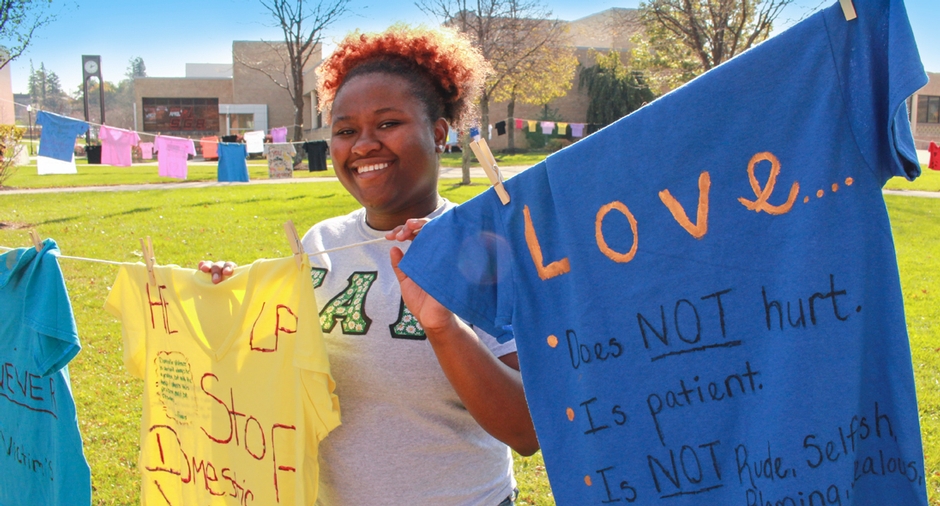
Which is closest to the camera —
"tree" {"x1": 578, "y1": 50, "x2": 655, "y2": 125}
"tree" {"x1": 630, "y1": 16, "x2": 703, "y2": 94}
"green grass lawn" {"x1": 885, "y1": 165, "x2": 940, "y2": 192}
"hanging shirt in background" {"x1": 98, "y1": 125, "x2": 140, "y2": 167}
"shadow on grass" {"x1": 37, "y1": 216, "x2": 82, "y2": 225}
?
"shadow on grass" {"x1": 37, "y1": 216, "x2": 82, "y2": 225}

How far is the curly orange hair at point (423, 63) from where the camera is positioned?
6.47ft

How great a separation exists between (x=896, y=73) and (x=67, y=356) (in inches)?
96.6

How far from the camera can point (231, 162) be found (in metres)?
15.8

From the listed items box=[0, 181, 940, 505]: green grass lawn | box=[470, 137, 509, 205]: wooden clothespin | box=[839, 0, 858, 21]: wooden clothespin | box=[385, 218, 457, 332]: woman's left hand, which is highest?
box=[839, 0, 858, 21]: wooden clothespin

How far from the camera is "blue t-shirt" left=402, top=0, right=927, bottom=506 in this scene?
46.7 inches

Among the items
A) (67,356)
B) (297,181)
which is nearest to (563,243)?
(67,356)

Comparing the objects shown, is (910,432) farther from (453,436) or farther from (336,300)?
(336,300)

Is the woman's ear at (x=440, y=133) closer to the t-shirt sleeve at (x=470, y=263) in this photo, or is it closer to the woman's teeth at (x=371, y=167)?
the woman's teeth at (x=371, y=167)

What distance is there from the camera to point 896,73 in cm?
108

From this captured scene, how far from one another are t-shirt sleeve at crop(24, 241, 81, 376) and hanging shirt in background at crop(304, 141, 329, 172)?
15.0m

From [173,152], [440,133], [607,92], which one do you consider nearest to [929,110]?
[607,92]

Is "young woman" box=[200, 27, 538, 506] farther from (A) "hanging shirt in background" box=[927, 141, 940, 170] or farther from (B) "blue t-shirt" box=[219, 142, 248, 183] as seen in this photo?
(B) "blue t-shirt" box=[219, 142, 248, 183]

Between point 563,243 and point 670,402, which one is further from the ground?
point 563,243

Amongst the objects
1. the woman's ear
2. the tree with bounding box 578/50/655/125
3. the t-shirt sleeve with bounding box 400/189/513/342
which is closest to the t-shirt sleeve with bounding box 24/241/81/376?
the woman's ear
